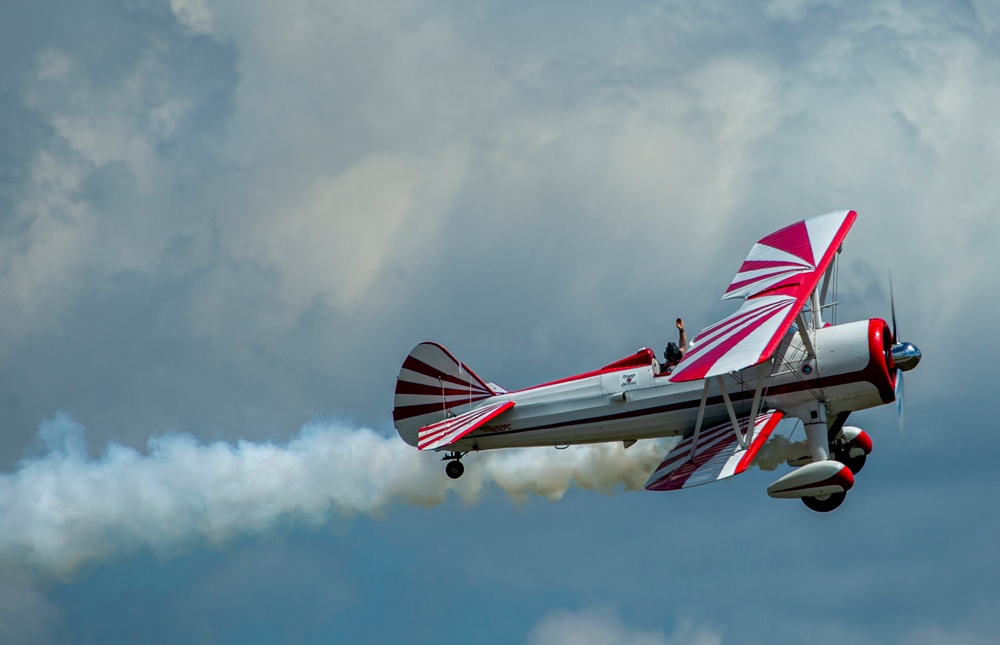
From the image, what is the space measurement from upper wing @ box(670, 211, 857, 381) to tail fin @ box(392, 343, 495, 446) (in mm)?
6220

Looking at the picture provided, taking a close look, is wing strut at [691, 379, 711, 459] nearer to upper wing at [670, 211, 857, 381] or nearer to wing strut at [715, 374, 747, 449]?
wing strut at [715, 374, 747, 449]

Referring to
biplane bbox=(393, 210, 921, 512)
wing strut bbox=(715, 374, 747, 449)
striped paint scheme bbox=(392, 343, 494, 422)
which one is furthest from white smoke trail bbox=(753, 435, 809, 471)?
striped paint scheme bbox=(392, 343, 494, 422)

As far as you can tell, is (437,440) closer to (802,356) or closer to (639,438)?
(639,438)

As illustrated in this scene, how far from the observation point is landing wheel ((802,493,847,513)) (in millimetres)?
27062

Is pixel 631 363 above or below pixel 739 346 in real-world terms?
above

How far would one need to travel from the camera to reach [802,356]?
2808cm

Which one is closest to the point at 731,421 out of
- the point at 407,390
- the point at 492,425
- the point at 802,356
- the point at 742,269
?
the point at 802,356

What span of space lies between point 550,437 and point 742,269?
5.01m

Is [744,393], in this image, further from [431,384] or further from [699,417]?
[431,384]

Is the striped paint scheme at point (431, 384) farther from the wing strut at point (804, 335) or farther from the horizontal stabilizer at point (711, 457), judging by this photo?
the wing strut at point (804, 335)

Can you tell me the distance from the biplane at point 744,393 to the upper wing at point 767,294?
0.11 feet

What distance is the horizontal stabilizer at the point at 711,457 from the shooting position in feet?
88.3


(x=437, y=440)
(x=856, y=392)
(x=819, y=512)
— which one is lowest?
(x=819, y=512)

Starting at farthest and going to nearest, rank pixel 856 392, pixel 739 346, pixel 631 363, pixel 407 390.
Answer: pixel 407 390
pixel 631 363
pixel 856 392
pixel 739 346
